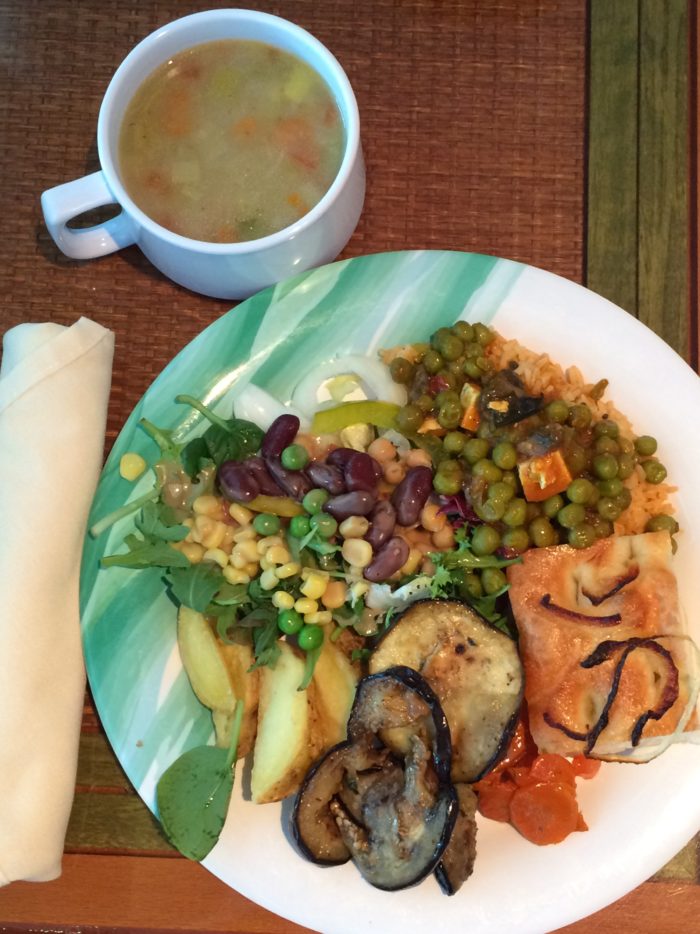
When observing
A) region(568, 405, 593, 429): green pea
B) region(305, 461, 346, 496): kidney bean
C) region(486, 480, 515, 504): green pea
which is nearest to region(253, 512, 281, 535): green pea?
region(305, 461, 346, 496): kidney bean

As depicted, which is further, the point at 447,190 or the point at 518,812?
the point at 447,190

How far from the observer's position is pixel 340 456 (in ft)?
5.96

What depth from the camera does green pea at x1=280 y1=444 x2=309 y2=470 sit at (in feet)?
5.89

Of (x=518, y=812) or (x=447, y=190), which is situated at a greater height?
(x=447, y=190)

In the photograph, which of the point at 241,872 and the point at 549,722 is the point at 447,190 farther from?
the point at 241,872

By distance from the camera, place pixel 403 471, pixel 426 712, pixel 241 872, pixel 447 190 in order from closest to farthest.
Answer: pixel 426 712
pixel 241 872
pixel 403 471
pixel 447 190

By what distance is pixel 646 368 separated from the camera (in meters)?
1.86

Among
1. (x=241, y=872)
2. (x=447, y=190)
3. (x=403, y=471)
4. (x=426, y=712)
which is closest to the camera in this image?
(x=426, y=712)

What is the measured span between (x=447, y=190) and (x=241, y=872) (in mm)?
1643

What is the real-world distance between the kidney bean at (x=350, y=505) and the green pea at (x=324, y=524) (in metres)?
0.02

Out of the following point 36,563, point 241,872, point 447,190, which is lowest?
point 241,872

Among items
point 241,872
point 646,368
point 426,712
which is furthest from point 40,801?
point 646,368

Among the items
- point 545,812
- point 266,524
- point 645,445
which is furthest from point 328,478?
point 545,812

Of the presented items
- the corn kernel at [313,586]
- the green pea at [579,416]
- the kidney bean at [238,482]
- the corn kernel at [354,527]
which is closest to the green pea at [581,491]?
the green pea at [579,416]
